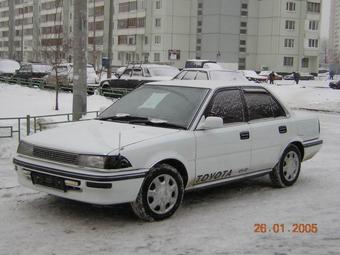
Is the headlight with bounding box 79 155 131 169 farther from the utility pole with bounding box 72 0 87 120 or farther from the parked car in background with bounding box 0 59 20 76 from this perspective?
the parked car in background with bounding box 0 59 20 76

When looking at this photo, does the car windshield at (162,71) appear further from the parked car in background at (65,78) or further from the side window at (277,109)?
the side window at (277,109)

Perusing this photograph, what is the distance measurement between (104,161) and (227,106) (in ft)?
6.98

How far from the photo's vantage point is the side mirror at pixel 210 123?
21.0 ft

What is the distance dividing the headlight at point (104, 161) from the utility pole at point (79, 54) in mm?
6558

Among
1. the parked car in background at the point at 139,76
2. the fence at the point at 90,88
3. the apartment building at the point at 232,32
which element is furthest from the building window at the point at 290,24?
the parked car in background at the point at 139,76

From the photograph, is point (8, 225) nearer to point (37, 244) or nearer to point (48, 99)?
point (37, 244)

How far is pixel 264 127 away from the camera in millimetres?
7355

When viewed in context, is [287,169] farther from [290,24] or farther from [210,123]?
[290,24]

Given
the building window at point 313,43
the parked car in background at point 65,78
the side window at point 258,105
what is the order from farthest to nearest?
1. the building window at point 313,43
2. the parked car in background at point 65,78
3. the side window at point 258,105

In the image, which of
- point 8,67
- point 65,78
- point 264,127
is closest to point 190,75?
point 65,78

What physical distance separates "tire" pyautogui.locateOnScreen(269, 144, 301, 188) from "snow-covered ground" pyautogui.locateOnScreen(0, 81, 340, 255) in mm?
133

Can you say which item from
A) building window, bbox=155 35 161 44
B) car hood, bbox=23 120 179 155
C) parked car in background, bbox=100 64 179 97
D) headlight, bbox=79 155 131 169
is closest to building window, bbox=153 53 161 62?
building window, bbox=155 35 161 44

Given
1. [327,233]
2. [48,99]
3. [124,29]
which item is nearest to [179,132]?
[327,233]

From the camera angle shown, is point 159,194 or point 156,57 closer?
point 159,194
